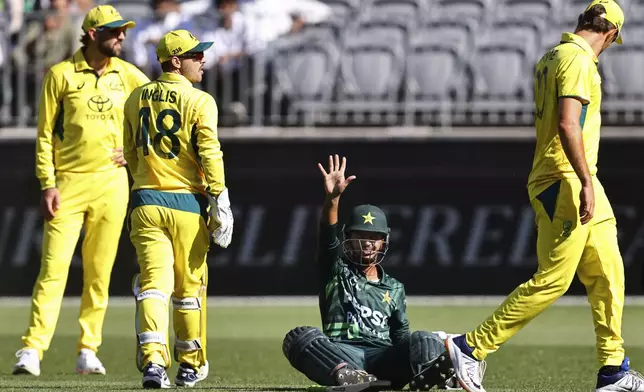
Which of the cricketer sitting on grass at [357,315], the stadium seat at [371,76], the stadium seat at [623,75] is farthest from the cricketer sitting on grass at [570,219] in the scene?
the stadium seat at [371,76]

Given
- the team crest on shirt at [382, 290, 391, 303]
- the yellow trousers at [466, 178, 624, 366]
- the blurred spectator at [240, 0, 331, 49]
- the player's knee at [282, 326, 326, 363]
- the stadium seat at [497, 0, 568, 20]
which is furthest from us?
the stadium seat at [497, 0, 568, 20]

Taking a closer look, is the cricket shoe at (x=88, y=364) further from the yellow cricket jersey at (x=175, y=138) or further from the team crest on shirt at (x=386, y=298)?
the team crest on shirt at (x=386, y=298)

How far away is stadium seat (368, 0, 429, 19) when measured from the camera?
17234mm

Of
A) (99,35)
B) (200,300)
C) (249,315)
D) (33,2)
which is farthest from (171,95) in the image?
(33,2)

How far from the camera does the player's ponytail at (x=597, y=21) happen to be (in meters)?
7.53

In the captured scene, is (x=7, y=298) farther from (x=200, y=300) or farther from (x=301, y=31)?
(x=200, y=300)

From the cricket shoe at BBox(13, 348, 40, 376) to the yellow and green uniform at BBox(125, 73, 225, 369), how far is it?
5.22ft

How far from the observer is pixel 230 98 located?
637 inches

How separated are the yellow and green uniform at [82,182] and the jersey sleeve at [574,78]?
3.48 m

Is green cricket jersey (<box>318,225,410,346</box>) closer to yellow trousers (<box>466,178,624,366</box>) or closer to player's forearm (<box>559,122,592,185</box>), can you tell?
yellow trousers (<box>466,178,624,366</box>)

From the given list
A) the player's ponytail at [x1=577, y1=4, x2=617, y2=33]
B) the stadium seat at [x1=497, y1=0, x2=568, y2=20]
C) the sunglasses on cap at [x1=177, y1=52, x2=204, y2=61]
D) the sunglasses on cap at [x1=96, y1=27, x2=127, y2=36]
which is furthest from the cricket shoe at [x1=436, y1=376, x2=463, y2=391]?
the stadium seat at [x1=497, y1=0, x2=568, y2=20]

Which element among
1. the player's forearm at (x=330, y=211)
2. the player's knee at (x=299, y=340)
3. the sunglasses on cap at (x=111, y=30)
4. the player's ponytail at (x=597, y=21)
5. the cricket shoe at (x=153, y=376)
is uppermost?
the player's ponytail at (x=597, y=21)

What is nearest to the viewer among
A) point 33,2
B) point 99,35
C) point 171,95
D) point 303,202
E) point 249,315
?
point 171,95

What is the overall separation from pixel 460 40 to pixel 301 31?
6.19 ft
